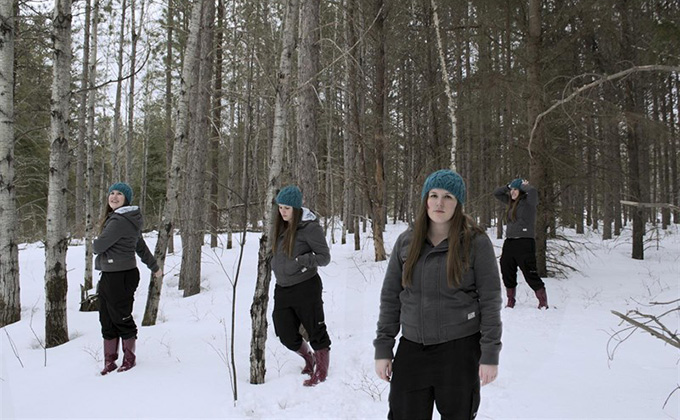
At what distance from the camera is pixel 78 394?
3473 mm

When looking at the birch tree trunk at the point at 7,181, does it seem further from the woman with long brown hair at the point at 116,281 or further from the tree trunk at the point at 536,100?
the tree trunk at the point at 536,100

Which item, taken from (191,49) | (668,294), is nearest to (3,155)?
(191,49)

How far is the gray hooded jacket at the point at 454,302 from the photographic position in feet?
6.53

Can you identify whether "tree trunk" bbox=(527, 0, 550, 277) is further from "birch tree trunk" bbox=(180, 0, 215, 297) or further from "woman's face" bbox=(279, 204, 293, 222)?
"birch tree trunk" bbox=(180, 0, 215, 297)

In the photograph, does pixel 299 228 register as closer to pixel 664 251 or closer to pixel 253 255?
pixel 253 255

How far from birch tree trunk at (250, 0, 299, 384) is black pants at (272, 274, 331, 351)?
Result: 16 cm

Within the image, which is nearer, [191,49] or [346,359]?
[346,359]

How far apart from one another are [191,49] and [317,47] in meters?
1.90

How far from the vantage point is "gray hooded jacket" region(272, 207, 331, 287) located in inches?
140

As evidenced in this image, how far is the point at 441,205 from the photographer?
6.89 ft

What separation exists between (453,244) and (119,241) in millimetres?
3555

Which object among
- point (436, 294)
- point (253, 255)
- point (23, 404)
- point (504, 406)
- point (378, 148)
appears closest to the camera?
point (436, 294)

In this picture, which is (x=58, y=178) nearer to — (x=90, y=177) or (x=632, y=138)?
(x=90, y=177)

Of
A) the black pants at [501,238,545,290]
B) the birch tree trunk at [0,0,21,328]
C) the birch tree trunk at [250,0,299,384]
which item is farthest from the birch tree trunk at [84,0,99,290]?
the black pants at [501,238,545,290]
